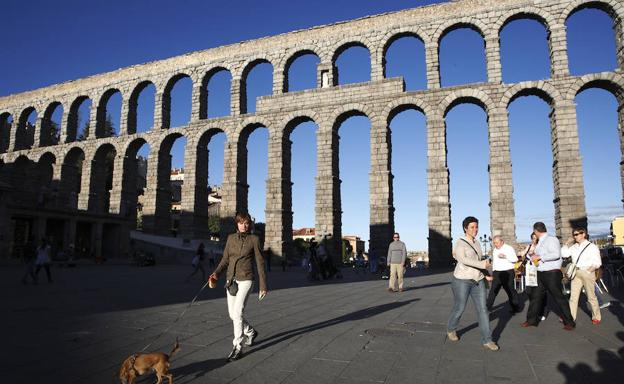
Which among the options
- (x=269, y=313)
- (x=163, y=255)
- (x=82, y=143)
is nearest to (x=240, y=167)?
(x=163, y=255)

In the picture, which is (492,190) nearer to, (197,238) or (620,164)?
(620,164)

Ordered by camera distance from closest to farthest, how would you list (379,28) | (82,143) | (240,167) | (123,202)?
(379,28), (240,167), (123,202), (82,143)

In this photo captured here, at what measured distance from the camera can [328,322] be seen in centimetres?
756

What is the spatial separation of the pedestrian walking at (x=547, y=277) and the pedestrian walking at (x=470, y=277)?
1960mm

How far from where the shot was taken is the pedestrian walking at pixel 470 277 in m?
5.83

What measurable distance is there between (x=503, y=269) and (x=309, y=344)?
5361 millimetres

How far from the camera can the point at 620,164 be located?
974 inches

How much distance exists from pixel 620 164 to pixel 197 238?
2951cm

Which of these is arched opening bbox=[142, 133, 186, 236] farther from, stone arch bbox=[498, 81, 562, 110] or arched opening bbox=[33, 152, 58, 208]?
stone arch bbox=[498, 81, 562, 110]

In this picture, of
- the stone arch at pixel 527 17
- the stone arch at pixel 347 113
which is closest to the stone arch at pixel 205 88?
the stone arch at pixel 347 113

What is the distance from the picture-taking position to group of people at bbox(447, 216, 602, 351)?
593 centimetres

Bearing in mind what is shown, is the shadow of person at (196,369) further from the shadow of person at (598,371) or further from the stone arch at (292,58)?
the stone arch at (292,58)

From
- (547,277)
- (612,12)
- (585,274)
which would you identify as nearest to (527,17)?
(612,12)

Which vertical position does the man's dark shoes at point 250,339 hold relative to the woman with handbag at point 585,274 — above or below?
below
